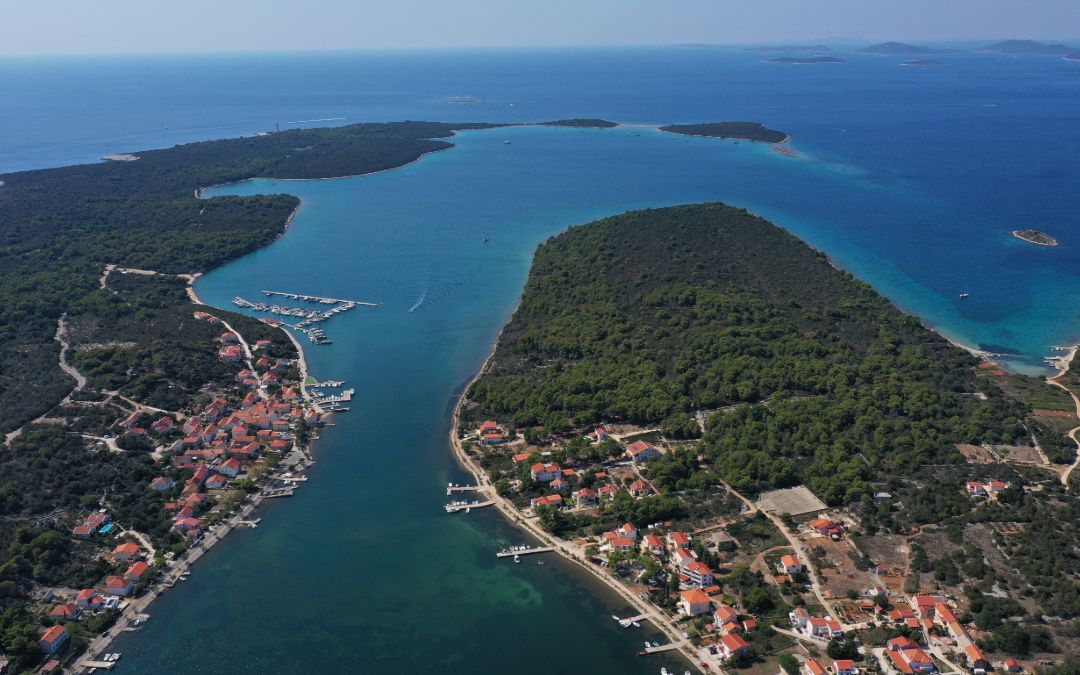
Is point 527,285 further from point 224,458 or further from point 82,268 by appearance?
point 82,268

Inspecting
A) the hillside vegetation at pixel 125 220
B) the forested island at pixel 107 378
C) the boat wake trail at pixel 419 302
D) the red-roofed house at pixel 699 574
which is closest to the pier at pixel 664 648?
the red-roofed house at pixel 699 574

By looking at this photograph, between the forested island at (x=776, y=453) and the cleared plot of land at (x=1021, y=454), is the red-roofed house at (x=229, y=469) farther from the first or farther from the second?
the cleared plot of land at (x=1021, y=454)

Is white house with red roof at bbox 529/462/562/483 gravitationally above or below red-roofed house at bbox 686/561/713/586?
above

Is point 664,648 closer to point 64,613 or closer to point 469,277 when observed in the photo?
point 64,613

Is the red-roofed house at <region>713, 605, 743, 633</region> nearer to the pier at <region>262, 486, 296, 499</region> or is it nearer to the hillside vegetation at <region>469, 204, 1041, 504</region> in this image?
the hillside vegetation at <region>469, 204, 1041, 504</region>

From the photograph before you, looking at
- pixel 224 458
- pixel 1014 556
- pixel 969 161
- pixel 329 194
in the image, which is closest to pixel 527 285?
pixel 224 458

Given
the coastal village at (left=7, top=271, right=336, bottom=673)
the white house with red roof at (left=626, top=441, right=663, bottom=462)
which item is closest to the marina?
the coastal village at (left=7, top=271, right=336, bottom=673)

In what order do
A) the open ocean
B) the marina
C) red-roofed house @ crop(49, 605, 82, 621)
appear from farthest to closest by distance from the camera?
the marina < the open ocean < red-roofed house @ crop(49, 605, 82, 621)
